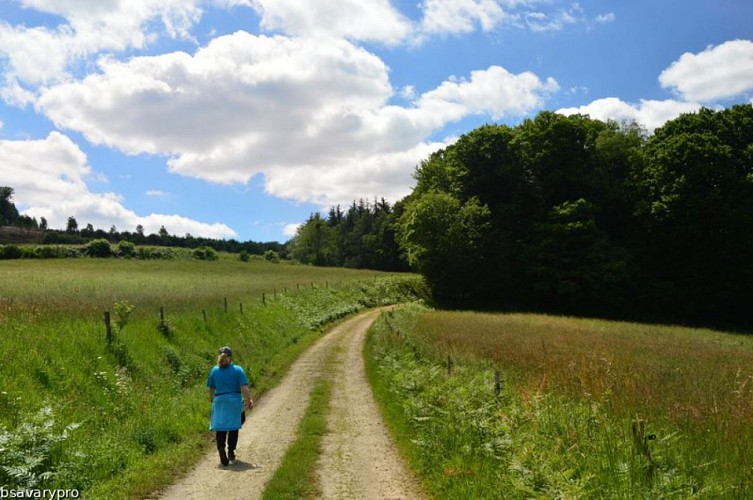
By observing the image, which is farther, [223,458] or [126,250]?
[126,250]

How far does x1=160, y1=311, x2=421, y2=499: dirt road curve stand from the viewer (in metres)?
8.55

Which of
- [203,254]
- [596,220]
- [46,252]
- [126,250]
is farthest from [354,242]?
[596,220]

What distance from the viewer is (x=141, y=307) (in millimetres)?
22438

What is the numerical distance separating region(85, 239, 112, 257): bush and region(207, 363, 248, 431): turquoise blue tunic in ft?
324

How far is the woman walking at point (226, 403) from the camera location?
10.1 metres

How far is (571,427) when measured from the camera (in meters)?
8.13

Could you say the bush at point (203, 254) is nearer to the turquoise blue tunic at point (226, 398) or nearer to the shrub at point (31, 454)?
the turquoise blue tunic at point (226, 398)

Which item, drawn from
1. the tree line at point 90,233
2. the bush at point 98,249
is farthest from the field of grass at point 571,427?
the tree line at point 90,233

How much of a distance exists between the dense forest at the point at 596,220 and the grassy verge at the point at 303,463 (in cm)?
3877

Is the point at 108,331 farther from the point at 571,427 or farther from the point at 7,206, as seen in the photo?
the point at 7,206

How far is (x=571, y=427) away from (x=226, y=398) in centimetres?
699

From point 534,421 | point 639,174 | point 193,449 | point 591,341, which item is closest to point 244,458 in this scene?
point 193,449

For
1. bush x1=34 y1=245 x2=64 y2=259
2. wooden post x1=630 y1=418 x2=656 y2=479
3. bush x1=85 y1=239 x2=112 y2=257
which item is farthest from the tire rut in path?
bush x1=85 y1=239 x2=112 y2=257

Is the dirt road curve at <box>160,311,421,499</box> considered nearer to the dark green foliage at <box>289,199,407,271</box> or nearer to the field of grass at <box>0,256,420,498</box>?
the field of grass at <box>0,256,420,498</box>
